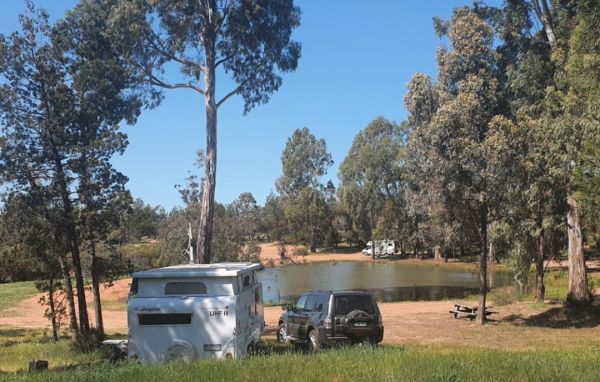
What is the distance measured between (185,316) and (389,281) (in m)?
43.3

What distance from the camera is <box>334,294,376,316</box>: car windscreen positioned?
1530cm

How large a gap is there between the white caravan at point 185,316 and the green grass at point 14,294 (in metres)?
28.2

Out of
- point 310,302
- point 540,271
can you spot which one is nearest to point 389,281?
point 540,271

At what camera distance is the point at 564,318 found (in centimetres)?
2350

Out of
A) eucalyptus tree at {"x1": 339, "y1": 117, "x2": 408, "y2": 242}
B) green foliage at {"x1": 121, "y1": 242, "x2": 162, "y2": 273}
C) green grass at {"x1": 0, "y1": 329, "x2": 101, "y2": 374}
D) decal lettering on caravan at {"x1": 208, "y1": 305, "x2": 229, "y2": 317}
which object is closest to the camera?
decal lettering on caravan at {"x1": 208, "y1": 305, "x2": 229, "y2": 317}

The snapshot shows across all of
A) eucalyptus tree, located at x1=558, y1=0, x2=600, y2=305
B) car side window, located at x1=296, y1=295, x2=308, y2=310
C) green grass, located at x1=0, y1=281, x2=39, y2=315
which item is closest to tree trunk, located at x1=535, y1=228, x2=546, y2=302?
eucalyptus tree, located at x1=558, y1=0, x2=600, y2=305

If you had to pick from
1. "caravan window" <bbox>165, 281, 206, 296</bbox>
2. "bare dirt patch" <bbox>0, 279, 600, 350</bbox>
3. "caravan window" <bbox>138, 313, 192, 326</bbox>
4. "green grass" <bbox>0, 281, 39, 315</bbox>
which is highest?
"caravan window" <bbox>165, 281, 206, 296</bbox>

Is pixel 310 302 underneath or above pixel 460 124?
underneath

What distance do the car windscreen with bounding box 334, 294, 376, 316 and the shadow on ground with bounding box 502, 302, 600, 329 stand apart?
33.5 feet

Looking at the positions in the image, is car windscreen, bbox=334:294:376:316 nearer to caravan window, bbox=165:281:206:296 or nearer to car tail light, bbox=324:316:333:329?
car tail light, bbox=324:316:333:329

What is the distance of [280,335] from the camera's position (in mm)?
18859

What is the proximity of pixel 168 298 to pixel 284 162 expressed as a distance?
319 ft

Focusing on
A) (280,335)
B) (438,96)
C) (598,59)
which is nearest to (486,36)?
(438,96)

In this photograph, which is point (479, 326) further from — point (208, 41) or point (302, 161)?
point (302, 161)
